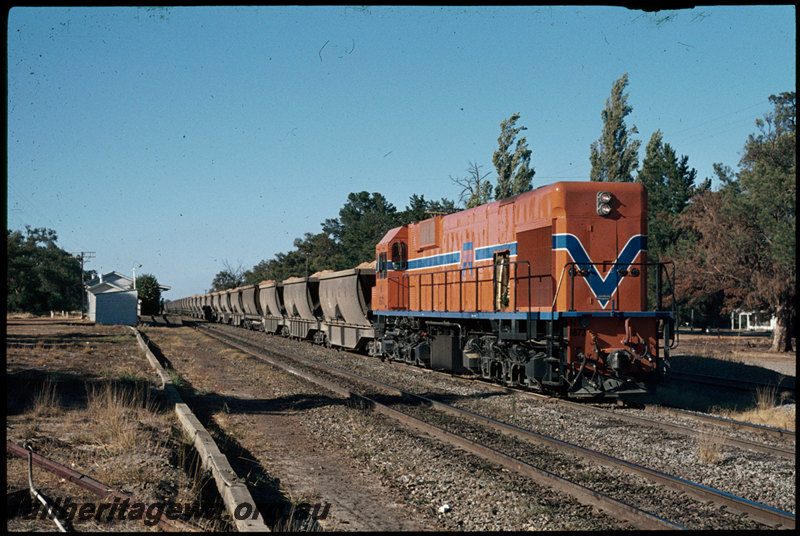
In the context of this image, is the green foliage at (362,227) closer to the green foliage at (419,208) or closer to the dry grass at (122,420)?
the green foliage at (419,208)

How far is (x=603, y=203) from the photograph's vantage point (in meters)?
13.3

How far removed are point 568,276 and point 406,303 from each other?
9.13 metres

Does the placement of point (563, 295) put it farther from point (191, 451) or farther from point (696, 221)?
point (696, 221)

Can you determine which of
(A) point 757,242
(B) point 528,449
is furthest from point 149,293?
(B) point 528,449

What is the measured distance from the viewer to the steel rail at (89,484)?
5.77 m

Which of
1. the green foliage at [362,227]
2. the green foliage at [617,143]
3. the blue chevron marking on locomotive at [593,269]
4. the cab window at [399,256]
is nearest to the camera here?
the blue chevron marking on locomotive at [593,269]

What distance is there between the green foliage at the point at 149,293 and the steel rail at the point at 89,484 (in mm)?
71784

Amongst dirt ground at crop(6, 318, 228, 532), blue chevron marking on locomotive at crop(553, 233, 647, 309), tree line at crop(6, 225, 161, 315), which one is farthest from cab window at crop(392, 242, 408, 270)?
tree line at crop(6, 225, 161, 315)

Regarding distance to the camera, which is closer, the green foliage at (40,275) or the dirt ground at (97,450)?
the dirt ground at (97,450)

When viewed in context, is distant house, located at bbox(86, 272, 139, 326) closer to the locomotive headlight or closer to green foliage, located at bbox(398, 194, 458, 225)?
green foliage, located at bbox(398, 194, 458, 225)

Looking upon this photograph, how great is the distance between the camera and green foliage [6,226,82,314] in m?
75.4

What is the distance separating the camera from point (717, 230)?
1275 inches

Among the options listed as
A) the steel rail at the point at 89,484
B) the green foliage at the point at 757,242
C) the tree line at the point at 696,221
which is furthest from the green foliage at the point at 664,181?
the steel rail at the point at 89,484

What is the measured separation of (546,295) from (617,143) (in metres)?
37.0
